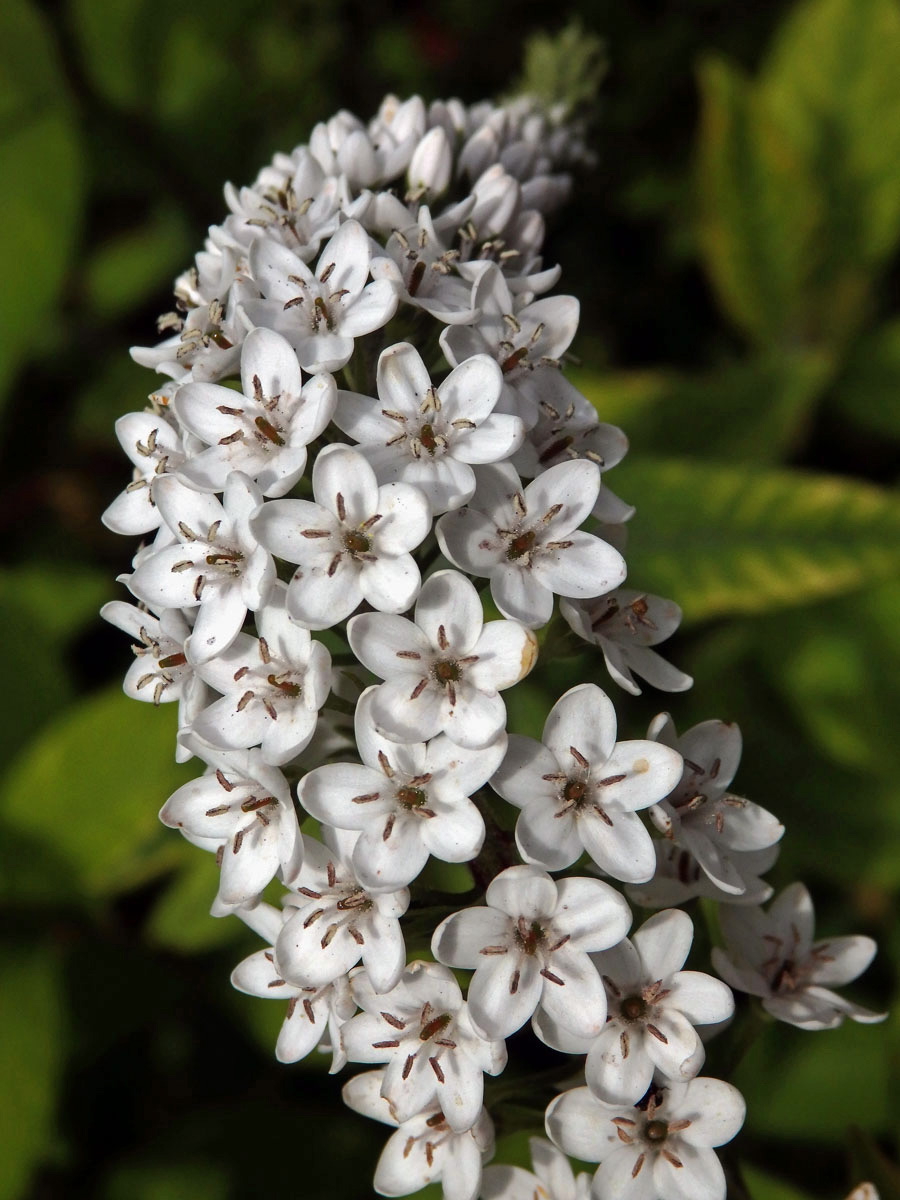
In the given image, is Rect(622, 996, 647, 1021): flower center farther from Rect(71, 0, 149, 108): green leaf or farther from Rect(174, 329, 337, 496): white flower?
Rect(71, 0, 149, 108): green leaf

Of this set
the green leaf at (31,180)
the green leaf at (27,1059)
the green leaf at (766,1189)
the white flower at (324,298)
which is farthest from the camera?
the green leaf at (31,180)

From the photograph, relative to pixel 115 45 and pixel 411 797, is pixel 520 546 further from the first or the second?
pixel 115 45

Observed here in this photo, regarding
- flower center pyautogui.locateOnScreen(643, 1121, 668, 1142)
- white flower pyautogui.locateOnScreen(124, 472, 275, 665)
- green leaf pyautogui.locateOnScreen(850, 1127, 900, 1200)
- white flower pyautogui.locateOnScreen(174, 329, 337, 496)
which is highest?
white flower pyautogui.locateOnScreen(174, 329, 337, 496)

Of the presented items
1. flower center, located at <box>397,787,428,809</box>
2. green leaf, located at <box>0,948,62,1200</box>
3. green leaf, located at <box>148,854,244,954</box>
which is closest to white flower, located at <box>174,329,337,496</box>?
flower center, located at <box>397,787,428,809</box>

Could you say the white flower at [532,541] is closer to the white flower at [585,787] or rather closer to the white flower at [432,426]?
the white flower at [432,426]

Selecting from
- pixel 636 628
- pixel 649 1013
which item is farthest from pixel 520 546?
pixel 649 1013

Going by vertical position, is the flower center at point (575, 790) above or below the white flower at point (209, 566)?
below

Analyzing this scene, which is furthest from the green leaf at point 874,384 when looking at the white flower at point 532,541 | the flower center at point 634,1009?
the flower center at point 634,1009
